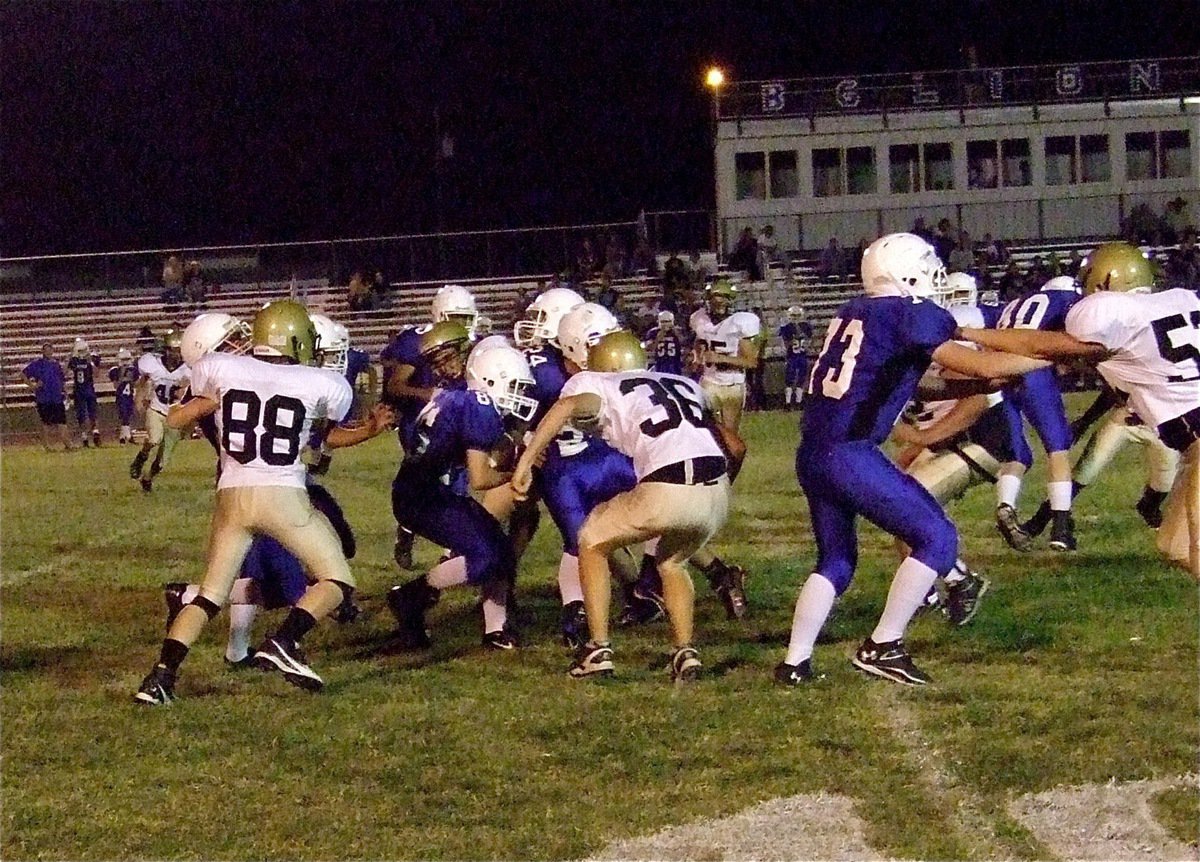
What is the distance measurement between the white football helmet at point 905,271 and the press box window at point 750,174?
22.9m

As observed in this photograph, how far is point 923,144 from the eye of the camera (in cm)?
2773

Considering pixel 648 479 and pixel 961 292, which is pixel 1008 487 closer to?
pixel 961 292

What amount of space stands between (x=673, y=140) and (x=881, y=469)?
31053 mm

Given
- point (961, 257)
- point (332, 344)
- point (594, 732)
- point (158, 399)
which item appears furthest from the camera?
point (961, 257)

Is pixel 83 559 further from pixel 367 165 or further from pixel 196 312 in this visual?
pixel 367 165

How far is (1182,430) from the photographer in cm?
544

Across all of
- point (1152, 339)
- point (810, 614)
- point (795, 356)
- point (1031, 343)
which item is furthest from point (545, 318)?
point (795, 356)

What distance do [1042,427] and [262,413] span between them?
178 inches

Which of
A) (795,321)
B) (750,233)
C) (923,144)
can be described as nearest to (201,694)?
(795,321)

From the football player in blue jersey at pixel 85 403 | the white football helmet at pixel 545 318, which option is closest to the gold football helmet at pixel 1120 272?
the white football helmet at pixel 545 318

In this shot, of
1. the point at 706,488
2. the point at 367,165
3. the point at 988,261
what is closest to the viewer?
the point at 706,488

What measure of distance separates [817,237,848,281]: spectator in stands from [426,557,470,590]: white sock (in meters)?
19.6

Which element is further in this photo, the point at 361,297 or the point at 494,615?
the point at 361,297

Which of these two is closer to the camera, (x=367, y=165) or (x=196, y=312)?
(x=196, y=312)
